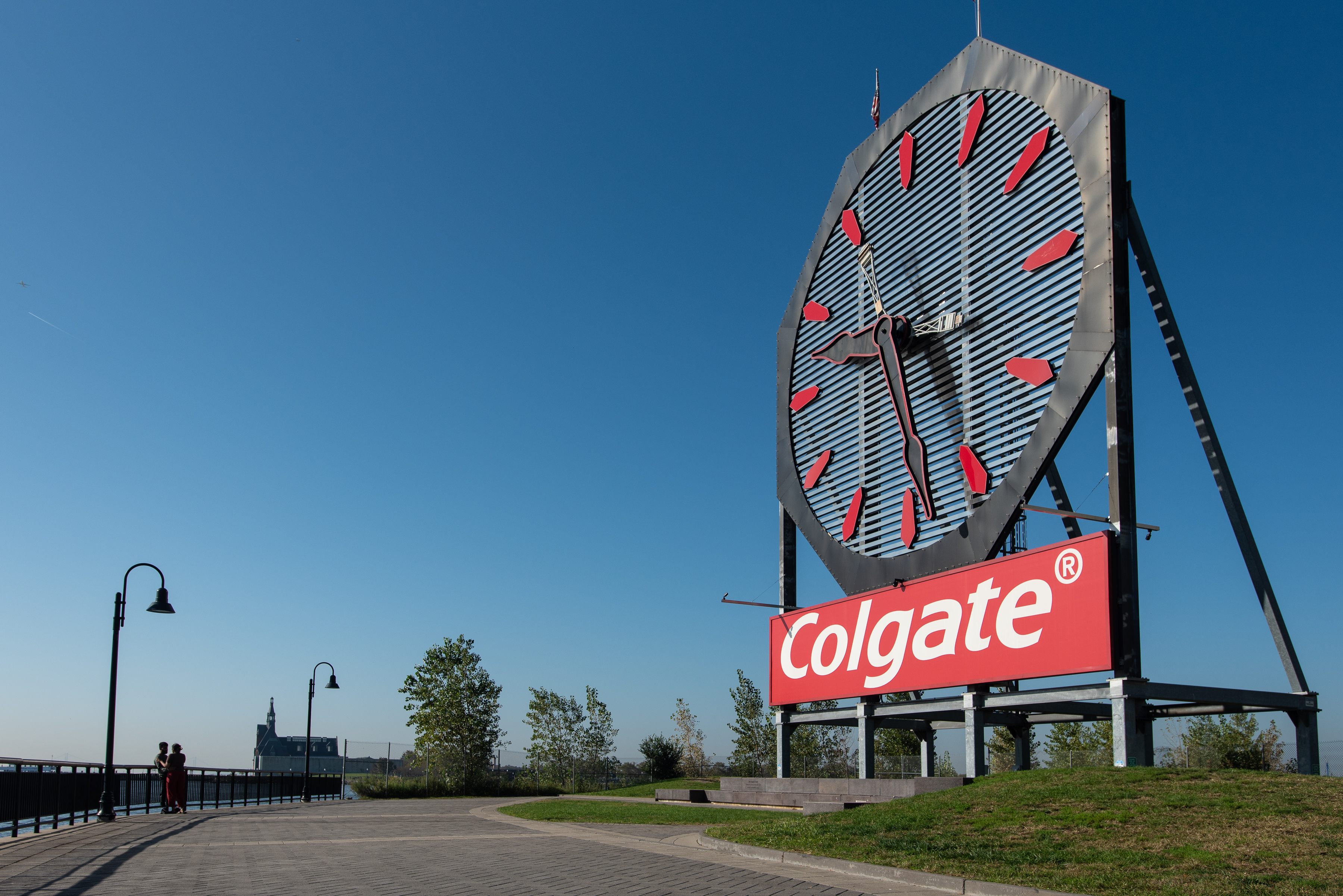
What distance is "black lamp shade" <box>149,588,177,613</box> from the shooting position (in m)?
23.3

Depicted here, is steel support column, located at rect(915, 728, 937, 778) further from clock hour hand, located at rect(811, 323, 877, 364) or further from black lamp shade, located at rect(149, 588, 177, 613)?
black lamp shade, located at rect(149, 588, 177, 613)

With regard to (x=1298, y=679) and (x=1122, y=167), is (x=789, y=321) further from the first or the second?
(x=1298, y=679)

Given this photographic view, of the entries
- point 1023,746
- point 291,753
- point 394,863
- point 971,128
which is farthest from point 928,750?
point 291,753

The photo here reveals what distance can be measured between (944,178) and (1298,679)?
1441cm

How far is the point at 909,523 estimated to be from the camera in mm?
26031

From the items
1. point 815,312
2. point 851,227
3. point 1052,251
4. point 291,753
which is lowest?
point 291,753

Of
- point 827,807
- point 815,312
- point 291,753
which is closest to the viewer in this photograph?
point 827,807

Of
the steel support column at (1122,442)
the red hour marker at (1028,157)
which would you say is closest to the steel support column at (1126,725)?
the steel support column at (1122,442)

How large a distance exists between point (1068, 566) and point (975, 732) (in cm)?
509

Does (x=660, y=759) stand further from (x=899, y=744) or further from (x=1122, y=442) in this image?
(x=1122, y=442)

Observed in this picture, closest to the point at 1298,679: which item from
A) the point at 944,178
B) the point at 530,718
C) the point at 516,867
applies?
the point at 944,178

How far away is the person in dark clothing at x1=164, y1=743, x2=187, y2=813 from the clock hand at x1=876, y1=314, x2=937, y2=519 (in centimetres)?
1889

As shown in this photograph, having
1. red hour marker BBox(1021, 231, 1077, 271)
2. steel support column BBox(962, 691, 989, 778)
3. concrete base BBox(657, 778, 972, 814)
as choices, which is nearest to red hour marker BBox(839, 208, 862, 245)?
red hour marker BBox(1021, 231, 1077, 271)

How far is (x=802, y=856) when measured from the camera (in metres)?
11.6
